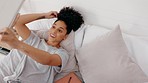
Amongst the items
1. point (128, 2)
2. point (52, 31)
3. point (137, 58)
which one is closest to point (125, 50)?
point (137, 58)

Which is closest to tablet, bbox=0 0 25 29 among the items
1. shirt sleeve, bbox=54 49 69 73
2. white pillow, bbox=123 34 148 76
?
shirt sleeve, bbox=54 49 69 73

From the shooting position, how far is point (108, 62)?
1.52m

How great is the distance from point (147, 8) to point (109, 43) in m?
0.38

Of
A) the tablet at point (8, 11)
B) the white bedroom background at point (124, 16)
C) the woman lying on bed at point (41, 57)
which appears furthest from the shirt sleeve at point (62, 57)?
the tablet at point (8, 11)

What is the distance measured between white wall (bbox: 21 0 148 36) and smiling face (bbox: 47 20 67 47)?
26 centimetres

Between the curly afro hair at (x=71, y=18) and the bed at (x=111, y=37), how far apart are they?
6 cm

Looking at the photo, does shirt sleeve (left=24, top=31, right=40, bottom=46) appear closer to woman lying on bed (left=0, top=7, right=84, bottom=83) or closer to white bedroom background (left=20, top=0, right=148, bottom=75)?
woman lying on bed (left=0, top=7, right=84, bottom=83)

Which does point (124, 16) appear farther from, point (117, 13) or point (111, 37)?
point (111, 37)

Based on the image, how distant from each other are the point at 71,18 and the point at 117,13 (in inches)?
13.9

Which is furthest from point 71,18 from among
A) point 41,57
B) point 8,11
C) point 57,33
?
point 8,11

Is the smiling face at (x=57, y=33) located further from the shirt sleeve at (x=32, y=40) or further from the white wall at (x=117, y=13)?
the white wall at (x=117, y=13)

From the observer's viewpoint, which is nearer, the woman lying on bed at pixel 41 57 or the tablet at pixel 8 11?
the tablet at pixel 8 11

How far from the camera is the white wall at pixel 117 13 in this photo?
5.49 feet

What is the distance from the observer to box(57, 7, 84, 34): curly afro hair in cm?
172
